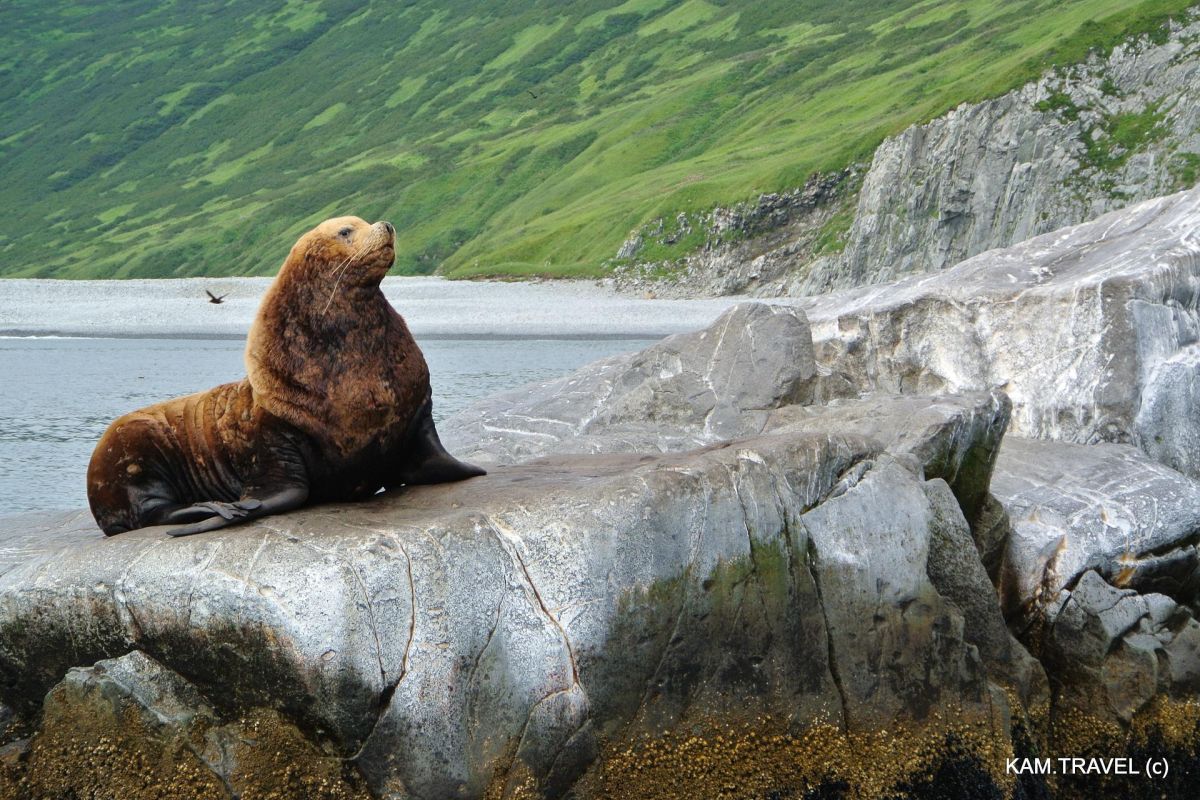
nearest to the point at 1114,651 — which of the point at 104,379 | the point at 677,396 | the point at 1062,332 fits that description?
the point at 1062,332

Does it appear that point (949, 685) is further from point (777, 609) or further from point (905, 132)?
point (905, 132)

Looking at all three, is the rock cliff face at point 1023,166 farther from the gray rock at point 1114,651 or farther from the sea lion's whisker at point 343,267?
the sea lion's whisker at point 343,267

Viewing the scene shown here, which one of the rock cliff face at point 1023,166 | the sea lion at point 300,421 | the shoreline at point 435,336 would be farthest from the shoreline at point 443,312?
the sea lion at point 300,421

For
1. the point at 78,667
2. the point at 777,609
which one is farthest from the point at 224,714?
the point at 777,609

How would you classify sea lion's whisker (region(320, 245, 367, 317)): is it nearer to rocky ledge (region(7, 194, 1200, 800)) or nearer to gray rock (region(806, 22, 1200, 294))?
rocky ledge (region(7, 194, 1200, 800))

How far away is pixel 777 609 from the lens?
8.30m

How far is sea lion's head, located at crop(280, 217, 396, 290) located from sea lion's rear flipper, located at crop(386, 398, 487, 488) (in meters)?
0.98

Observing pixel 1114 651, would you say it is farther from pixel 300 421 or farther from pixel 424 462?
pixel 300 421

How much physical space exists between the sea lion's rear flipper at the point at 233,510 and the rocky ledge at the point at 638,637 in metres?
0.12

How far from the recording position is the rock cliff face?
2175 inches

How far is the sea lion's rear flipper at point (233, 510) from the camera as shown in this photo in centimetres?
798

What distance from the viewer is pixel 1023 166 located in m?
59.2

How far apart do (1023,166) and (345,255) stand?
5538 centimetres

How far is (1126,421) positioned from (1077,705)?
15.4ft
